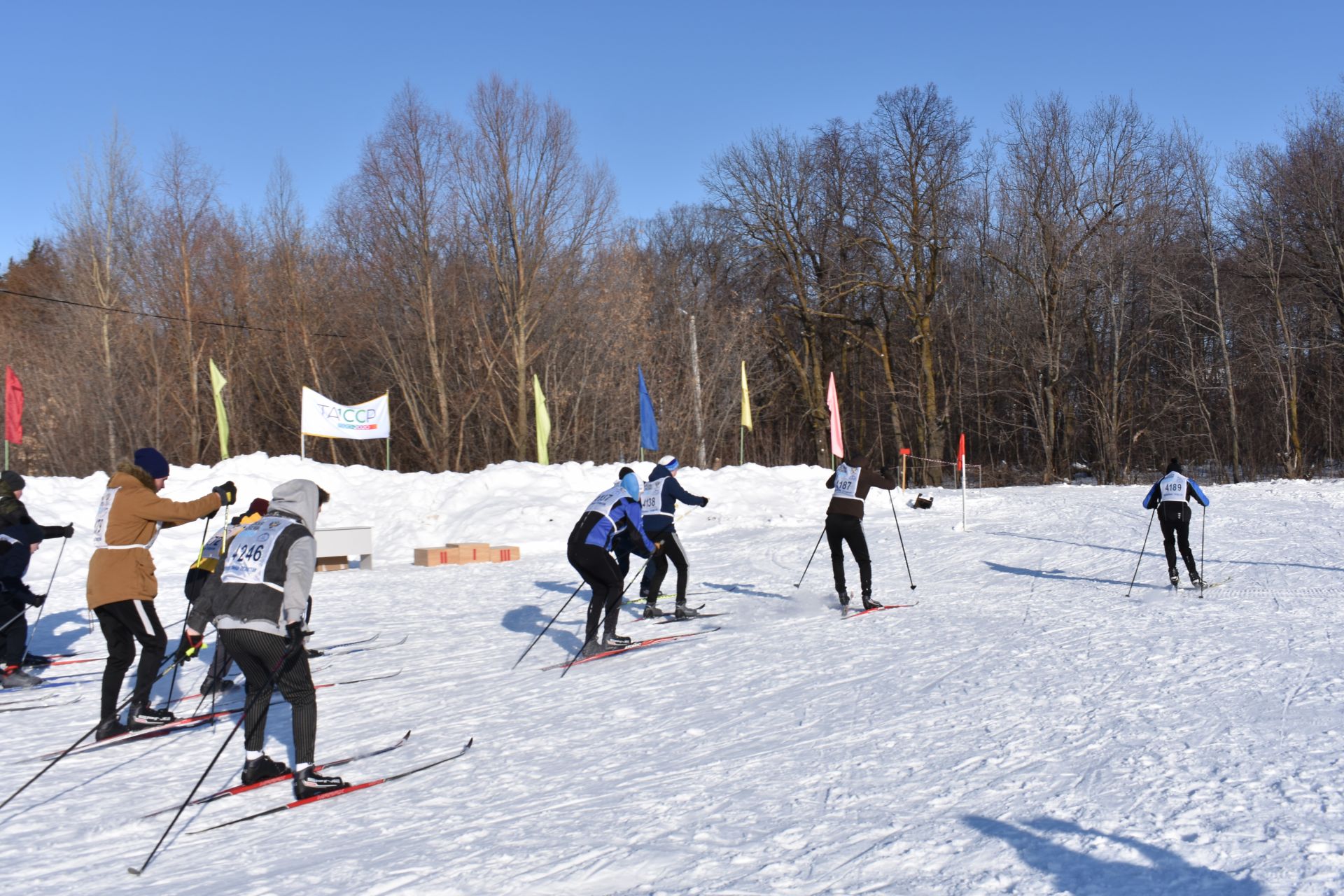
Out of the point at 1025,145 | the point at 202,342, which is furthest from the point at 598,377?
the point at 1025,145

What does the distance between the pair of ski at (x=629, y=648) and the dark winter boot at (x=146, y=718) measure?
2990 mm

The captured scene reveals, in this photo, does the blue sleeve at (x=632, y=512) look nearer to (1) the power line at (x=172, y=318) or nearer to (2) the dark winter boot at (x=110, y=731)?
(2) the dark winter boot at (x=110, y=731)

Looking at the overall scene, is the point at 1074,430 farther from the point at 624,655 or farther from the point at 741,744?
the point at 741,744

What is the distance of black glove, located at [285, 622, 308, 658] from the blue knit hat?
2366 millimetres

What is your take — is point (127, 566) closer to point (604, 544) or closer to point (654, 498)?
point (604, 544)

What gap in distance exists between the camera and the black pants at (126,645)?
683cm

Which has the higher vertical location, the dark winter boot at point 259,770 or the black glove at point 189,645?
the black glove at point 189,645

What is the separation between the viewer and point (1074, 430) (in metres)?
36.5

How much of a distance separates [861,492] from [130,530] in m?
6.98

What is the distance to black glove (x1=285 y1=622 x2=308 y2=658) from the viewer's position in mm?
5332

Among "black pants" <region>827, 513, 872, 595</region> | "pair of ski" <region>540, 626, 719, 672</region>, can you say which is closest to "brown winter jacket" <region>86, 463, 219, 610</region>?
"pair of ski" <region>540, 626, 719, 672</region>

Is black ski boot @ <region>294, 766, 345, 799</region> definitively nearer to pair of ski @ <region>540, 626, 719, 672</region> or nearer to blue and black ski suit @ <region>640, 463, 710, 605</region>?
pair of ski @ <region>540, 626, 719, 672</region>

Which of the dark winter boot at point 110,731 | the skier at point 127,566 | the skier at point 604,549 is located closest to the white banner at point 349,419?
the skier at point 604,549

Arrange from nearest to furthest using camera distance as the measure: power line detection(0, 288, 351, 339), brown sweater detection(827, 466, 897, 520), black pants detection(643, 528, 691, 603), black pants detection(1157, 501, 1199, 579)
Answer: brown sweater detection(827, 466, 897, 520) → black pants detection(643, 528, 691, 603) → black pants detection(1157, 501, 1199, 579) → power line detection(0, 288, 351, 339)
